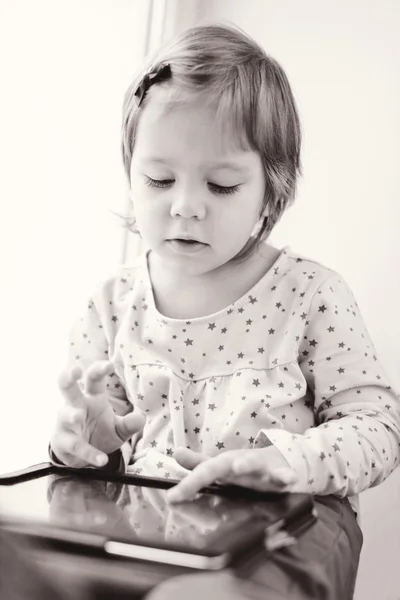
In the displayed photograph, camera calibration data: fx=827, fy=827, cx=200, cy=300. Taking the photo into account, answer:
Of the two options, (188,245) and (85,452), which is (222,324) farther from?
(85,452)

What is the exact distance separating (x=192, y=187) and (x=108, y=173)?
457mm

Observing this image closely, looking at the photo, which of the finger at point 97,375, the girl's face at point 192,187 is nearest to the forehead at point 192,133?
the girl's face at point 192,187

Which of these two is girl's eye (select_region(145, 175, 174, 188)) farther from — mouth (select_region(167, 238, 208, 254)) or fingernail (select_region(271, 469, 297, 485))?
fingernail (select_region(271, 469, 297, 485))

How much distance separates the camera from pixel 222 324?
91 cm

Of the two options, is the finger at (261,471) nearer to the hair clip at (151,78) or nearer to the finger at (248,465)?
the finger at (248,465)

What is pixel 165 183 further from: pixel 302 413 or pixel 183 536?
pixel 183 536

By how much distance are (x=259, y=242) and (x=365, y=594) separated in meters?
0.51

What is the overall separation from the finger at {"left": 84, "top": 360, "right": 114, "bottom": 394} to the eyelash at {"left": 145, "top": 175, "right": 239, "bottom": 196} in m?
0.20

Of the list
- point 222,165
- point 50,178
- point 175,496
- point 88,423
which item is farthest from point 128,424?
point 50,178

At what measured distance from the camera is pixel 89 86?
3.92ft

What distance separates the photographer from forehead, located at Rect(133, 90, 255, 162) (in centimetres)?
80

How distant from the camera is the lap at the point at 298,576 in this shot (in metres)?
0.49

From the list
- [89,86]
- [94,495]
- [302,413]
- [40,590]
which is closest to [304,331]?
[302,413]

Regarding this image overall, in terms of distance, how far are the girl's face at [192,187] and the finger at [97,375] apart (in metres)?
0.17
